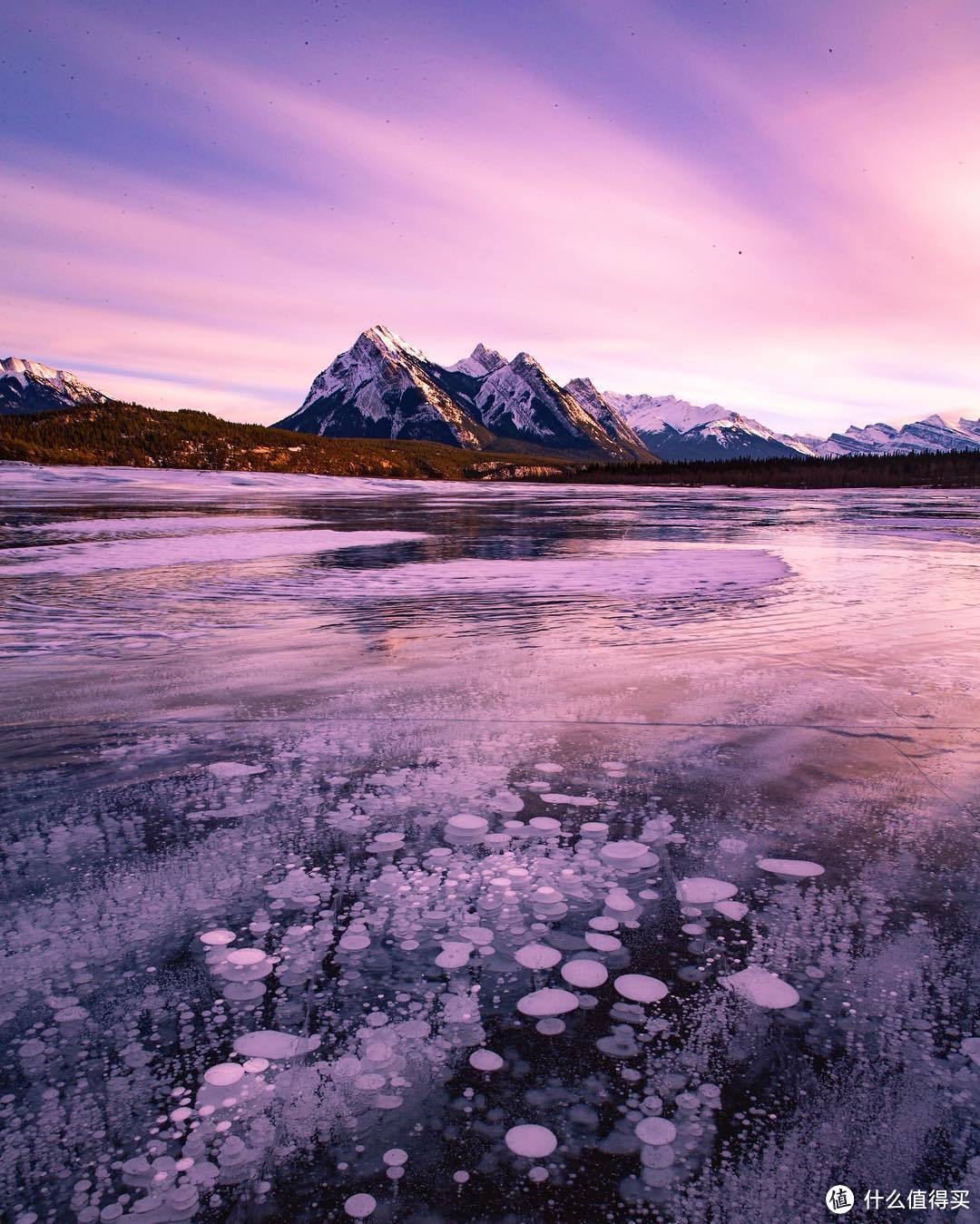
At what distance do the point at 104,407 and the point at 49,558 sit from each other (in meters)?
202

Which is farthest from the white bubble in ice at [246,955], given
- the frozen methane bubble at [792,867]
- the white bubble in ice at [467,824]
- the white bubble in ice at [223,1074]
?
the frozen methane bubble at [792,867]

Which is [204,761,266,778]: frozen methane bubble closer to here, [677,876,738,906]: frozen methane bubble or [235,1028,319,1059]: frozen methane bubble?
[235,1028,319,1059]: frozen methane bubble

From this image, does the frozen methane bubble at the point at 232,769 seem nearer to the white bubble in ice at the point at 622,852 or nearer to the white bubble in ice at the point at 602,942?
the white bubble in ice at the point at 622,852

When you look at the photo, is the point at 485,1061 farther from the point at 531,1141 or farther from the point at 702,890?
the point at 702,890

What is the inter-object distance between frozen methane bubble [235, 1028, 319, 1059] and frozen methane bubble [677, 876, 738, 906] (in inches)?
64.0

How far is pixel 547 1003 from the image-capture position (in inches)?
96.1

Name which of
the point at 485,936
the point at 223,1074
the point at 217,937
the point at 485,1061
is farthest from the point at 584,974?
the point at 217,937

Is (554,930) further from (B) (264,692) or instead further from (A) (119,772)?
(B) (264,692)

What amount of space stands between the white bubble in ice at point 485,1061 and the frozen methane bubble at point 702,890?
1.17m

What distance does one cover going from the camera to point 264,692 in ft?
20.3

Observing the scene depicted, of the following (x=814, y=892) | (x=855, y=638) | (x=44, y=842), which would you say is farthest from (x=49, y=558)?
(x=814, y=892)

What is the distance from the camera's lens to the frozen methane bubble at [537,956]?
2637mm

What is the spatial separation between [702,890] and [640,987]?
0.74 meters

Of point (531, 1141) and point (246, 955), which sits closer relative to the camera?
point (531, 1141)
